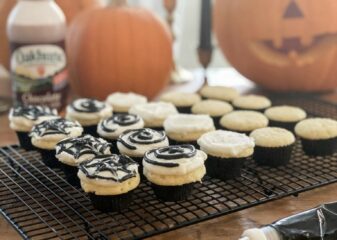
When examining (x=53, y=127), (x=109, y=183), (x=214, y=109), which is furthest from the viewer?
(x=214, y=109)

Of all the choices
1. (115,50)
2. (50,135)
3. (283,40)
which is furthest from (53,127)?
(283,40)

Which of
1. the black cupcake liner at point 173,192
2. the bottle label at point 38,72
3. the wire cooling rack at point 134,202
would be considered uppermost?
the bottle label at point 38,72

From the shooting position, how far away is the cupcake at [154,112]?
1249mm

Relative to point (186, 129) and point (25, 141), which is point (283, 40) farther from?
point (25, 141)

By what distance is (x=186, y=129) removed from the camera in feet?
3.73

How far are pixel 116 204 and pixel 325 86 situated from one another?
39.4 inches

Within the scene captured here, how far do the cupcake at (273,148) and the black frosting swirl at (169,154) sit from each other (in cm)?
21

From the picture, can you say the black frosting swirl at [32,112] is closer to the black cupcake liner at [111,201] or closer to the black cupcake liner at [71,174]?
the black cupcake liner at [71,174]

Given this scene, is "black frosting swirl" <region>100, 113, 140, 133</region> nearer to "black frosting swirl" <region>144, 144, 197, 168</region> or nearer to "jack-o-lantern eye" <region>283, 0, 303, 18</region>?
"black frosting swirl" <region>144, 144, 197, 168</region>

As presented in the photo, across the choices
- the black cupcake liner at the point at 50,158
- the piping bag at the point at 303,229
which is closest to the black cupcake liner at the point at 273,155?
the piping bag at the point at 303,229

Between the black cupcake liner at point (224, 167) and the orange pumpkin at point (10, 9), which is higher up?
the orange pumpkin at point (10, 9)

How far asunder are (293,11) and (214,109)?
423 millimetres

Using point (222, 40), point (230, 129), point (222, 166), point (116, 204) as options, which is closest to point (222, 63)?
point (222, 40)

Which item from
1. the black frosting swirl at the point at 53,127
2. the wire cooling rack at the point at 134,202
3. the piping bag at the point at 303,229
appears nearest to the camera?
the piping bag at the point at 303,229
